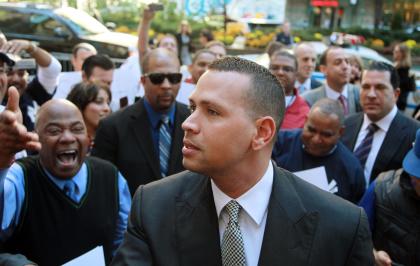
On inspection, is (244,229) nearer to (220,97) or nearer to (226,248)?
(226,248)

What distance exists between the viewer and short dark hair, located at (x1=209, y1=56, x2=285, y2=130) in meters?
2.05

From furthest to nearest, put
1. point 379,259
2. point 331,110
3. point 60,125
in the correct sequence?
point 331,110 → point 60,125 → point 379,259

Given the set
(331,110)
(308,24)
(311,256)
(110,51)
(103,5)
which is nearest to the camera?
(311,256)

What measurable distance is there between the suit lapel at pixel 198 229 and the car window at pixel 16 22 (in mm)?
12910

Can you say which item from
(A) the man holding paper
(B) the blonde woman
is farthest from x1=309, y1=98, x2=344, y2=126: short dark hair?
(B) the blonde woman

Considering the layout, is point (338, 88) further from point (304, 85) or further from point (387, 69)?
point (387, 69)

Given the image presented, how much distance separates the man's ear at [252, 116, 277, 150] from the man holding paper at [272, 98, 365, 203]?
69.7 inches

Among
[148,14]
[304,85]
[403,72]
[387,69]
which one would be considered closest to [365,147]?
[387,69]

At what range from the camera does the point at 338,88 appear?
6.13 m

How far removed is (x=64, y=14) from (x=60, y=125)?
1147 centimetres

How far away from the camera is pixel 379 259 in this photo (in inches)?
106

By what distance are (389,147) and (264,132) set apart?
8.06ft

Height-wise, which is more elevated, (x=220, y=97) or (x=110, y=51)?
(x=220, y=97)

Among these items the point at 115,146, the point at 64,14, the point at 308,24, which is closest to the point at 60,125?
the point at 115,146
